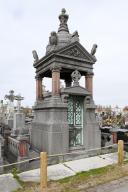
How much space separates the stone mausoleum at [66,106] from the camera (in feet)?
32.9

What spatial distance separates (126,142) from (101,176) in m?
7.76

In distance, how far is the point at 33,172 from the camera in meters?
7.54

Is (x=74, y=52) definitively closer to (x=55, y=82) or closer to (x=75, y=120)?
(x=55, y=82)

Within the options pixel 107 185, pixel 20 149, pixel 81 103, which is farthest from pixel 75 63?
pixel 107 185

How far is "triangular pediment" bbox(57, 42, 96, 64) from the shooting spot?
10.8m

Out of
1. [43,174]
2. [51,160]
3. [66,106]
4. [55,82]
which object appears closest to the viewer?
[43,174]

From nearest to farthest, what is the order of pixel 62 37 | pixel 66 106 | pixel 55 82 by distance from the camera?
1. pixel 66 106
2. pixel 55 82
3. pixel 62 37

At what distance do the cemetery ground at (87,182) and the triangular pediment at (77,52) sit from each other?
577 cm

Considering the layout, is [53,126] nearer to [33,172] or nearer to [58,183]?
[33,172]

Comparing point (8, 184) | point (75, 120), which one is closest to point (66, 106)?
point (75, 120)

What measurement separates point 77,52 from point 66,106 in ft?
9.79

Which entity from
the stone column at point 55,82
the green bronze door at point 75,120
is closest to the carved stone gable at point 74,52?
the stone column at point 55,82

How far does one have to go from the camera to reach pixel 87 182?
6.42m

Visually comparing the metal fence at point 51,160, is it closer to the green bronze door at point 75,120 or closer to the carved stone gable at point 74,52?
the green bronze door at point 75,120
